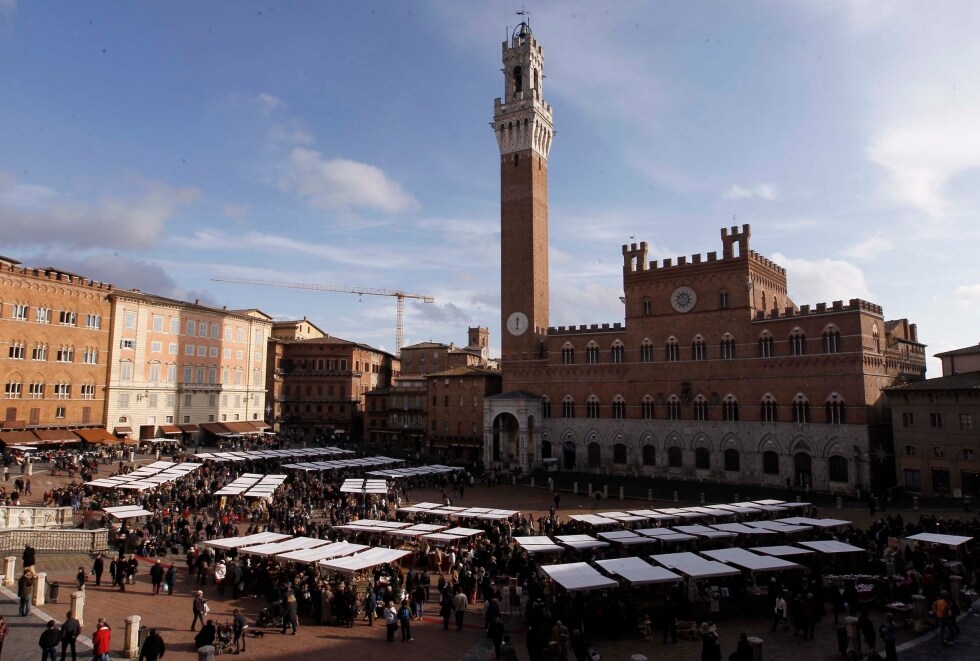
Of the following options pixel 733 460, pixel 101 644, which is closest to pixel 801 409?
pixel 733 460

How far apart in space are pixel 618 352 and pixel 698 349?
254 inches

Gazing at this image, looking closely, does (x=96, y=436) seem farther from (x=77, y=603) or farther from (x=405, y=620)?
(x=405, y=620)

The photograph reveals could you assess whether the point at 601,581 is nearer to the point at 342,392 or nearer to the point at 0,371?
the point at 0,371

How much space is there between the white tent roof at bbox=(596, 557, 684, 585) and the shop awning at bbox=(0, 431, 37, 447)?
42.2 meters

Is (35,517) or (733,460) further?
(733,460)

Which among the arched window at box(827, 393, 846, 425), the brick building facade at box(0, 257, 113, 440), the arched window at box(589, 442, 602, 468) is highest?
the brick building facade at box(0, 257, 113, 440)

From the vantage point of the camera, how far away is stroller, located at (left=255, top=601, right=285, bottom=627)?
1642 cm

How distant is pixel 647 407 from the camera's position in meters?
48.6

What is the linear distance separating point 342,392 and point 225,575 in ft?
178

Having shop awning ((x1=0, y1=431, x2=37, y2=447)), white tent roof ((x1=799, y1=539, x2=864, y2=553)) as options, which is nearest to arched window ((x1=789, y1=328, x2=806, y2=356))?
white tent roof ((x1=799, y1=539, x2=864, y2=553))

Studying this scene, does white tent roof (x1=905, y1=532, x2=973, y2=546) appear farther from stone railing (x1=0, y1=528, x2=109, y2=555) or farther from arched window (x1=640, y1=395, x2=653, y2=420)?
stone railing (x1=0, y1=528, x2=109, y2=555)

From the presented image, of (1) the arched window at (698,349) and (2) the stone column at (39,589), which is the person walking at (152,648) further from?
(1) the arched window at (698,349)

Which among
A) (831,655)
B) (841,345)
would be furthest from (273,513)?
(841,345)

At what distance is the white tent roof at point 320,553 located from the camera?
59.8 ft
